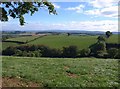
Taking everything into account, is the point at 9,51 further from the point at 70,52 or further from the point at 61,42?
the point at 61,42

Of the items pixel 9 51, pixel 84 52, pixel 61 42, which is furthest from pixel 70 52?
pixel 61 42

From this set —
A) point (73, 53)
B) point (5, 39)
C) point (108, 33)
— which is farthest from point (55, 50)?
point (108, 33)

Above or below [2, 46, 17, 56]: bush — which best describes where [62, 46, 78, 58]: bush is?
below

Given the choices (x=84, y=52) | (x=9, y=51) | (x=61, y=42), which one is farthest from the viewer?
(x=61, y=42)

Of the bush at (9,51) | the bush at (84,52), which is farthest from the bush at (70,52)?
the bush at (9,51)

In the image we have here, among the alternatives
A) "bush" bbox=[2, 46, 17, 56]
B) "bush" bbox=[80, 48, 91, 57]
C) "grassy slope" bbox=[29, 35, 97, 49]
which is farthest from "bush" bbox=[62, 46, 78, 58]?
"bush" bbox=[2, 46, 17, 56]

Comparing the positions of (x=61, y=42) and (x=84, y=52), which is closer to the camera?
(x=84, y=52)

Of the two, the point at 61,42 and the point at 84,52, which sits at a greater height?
the point at 61,42

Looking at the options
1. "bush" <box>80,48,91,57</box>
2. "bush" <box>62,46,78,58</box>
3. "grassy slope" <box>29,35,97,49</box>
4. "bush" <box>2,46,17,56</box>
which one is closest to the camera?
"bush" <box>2,46,17,56</box>

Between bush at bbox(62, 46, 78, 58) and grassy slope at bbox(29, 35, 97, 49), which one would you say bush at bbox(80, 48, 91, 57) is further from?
grassy slope at bbox(29, 35, 97, 49)

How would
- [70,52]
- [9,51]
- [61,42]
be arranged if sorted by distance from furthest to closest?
1. [61,42]
2. [70,52]
3. [9,51]

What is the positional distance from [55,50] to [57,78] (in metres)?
62.2

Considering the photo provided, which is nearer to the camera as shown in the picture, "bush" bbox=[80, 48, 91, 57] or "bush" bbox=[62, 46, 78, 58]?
"bush" bbox=[62, 46, 78, 58]

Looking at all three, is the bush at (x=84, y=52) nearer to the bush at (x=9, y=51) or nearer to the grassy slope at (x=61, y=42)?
the grassy slope at (x=61, y=42)
